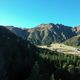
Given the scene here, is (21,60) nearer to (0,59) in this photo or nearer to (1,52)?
(1,52)

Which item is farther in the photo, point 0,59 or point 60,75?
point 60,75

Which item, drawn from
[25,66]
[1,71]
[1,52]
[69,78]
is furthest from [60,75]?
[1,71]

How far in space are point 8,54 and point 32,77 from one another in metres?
24.0

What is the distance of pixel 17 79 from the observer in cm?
8806

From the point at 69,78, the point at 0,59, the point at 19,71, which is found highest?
the point at 0,59

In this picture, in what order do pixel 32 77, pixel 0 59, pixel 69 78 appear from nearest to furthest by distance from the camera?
pixel 32 77
pixel 0 59
pixel 69 78

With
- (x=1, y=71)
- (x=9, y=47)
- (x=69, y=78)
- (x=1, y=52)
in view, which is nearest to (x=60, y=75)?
(x=69, y=78)

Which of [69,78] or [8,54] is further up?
[8,54]

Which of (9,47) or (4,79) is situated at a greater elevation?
(9,47)

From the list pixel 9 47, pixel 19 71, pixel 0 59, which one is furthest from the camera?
pixel 9 47

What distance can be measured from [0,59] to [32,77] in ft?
43.9

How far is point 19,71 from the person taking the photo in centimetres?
9438

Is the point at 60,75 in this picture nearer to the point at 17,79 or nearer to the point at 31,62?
the point at 31,62

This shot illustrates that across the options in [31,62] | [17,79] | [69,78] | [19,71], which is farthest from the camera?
[69,78]
